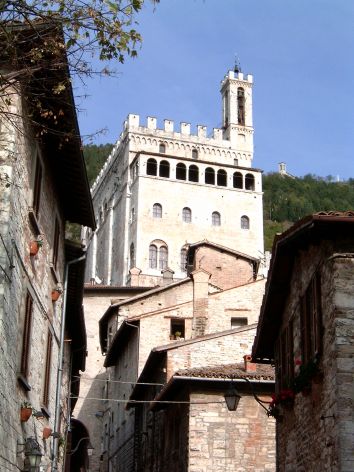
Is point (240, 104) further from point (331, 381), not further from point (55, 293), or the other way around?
point (331, 381)

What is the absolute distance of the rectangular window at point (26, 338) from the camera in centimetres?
1204

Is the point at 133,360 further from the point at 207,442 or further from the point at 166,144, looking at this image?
the point at 166,144

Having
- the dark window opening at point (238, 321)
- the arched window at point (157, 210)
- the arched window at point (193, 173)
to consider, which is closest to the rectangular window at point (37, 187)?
the dark window opening at point (238, 321)

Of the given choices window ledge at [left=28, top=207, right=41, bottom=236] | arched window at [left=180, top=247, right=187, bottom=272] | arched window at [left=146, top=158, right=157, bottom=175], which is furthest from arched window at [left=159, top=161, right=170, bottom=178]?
window ledge at [left=28, top=207, right=41, bottom=236]

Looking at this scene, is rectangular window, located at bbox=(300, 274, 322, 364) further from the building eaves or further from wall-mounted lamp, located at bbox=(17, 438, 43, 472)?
wall-mounted lamp, located at bbox=(17, 438, 43, 472)

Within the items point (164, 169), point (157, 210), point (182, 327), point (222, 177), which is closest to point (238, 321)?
point (182, 327)

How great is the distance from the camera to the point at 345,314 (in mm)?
10320

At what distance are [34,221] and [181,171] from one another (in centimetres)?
6265

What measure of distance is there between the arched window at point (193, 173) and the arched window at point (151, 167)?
3463 mm

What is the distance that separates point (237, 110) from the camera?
273 feet

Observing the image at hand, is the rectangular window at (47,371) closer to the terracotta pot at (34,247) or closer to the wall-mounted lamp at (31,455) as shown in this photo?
the wall-mounted lamp at (31,455)

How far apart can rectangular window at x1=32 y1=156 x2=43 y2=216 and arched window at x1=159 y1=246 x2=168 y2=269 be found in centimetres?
5560

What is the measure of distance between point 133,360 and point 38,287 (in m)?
18.6

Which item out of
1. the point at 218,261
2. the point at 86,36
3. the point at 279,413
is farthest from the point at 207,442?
the point at 218,261
